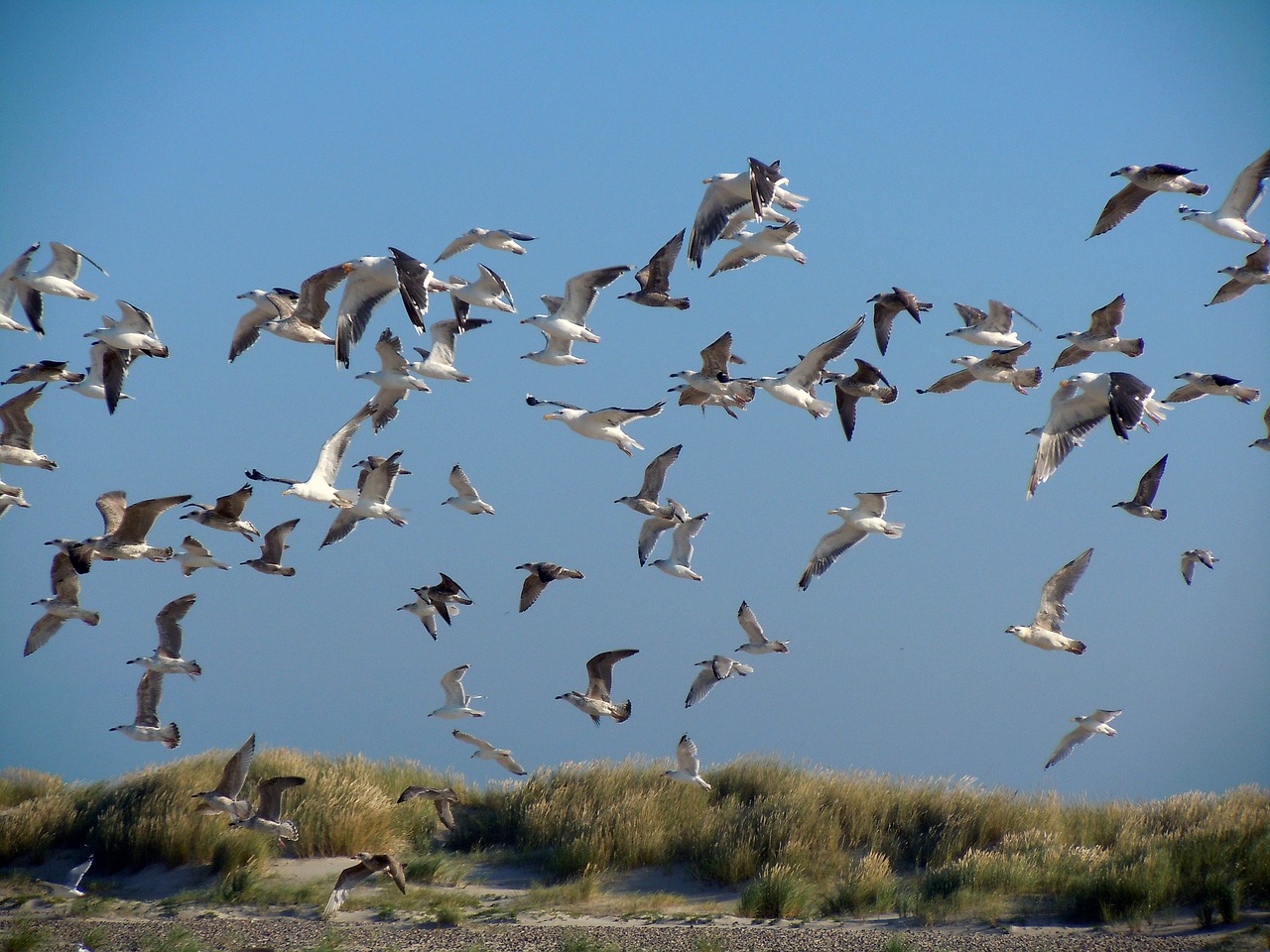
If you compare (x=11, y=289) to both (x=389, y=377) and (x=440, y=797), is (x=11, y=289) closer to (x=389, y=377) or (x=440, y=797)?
(x=389, y=377)

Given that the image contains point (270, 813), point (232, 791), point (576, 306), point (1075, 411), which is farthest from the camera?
point (576, 306)

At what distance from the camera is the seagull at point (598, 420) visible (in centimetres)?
1612

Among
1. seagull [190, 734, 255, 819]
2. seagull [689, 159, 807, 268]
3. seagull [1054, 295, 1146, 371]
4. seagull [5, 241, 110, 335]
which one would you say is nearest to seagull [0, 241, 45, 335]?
seagull [5, 241, 110, 335]

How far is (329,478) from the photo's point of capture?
16.9m

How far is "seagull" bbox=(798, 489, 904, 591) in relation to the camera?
55.8 feet

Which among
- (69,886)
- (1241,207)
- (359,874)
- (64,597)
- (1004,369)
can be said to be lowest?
(69,886)

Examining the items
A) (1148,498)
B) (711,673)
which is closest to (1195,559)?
(1148,498)

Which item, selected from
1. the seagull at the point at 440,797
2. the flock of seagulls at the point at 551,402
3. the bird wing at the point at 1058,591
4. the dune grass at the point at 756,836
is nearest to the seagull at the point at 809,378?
the flock of seagulls at the point at 551,402

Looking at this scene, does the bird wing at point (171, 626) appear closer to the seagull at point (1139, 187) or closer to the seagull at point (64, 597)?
the seagull at point (64, 597)

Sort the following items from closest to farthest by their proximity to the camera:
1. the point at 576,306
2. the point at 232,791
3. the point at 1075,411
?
the point at 1075,411, the point at 232,791, the point at 576,306

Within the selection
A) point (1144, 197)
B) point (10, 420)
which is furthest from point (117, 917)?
point (1144, 197)

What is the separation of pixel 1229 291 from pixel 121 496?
1351 cm

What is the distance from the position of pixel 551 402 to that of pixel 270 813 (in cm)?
579

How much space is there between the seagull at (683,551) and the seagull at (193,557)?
5.46 meters
